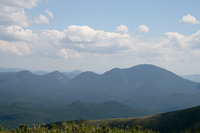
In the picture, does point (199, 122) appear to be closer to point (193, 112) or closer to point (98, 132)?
point (193, 112)

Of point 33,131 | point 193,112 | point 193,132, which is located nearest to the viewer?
point 33,131

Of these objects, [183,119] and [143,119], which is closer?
[183,119]

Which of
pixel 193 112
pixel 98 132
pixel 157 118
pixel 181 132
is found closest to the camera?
pixel 98 132

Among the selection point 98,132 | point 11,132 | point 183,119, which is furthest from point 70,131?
point 183,119

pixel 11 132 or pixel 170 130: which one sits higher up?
pixel 11 132

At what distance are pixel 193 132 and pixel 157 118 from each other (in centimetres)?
4744

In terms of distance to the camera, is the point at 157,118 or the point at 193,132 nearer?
the point at 193,132

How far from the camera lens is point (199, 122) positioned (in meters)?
131

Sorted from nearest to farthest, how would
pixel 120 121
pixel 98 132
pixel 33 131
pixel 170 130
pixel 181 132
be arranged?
pixel 98 132, pixel 33 131, pixel 181 132, pixel 170 130, pixel 120 121

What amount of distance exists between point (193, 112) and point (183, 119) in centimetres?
1146

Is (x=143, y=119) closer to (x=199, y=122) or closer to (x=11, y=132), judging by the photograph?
(x=199, y=122)

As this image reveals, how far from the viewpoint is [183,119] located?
5674 inches

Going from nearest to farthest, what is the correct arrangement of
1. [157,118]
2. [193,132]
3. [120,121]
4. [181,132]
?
[193,132], [181,132], [157,118], [120,121]

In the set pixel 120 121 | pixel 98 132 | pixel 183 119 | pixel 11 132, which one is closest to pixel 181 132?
pixel 183 119
